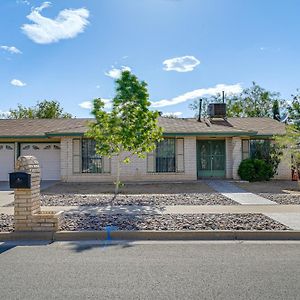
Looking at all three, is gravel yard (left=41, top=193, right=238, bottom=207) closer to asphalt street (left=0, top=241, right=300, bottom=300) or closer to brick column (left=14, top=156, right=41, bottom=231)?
brick column (left=14, top=156, right=41, bottom=231)

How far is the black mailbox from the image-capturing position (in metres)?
6.83

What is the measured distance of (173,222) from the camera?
7758 mm

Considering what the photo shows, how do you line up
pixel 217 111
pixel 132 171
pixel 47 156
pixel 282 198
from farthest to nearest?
1. pixel 217 111
2. pixel 47 156
3. pixel 132 171
4. pixel 282 198

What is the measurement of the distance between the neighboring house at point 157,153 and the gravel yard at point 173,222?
922cm

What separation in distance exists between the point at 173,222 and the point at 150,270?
2.90 metres

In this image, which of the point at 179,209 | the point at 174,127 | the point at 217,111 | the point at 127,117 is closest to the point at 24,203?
the point at 179,209

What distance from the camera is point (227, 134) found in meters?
17.7

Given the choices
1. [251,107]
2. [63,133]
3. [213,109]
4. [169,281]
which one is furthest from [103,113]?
[251,107]

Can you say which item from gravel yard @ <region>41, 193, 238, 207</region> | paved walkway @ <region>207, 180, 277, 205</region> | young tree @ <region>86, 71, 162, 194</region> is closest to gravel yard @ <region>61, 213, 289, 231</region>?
gravel yard @ <region>41, 193, 238, 207</region>

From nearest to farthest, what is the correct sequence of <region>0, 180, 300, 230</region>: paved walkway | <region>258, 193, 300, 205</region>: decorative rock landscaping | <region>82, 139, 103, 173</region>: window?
<region>0, 180, 300, 230</region>: paved walkway, <region>258, 193, 300, 205</region>: decorative rock landscaping, <region>82, 139, 103, 173</region>: window

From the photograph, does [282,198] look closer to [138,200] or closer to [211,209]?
[211,209]

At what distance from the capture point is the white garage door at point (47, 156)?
19.4 meters

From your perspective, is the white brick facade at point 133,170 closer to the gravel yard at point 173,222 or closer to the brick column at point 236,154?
the brick column at point 236,154

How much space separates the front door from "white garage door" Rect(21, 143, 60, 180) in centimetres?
825
